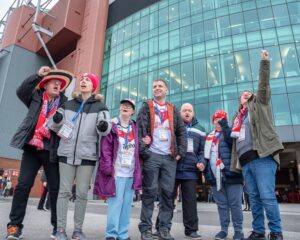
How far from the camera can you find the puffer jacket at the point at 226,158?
384 cm

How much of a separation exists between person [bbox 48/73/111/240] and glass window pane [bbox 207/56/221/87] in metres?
20.5

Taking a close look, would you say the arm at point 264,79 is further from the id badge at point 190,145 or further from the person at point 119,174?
the person at point 119,174

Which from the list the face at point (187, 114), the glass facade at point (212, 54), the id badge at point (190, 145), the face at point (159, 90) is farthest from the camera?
the glass facade at point (212, 54)

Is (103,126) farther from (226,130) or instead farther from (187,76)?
(187,76)

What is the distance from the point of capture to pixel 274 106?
1992 cm

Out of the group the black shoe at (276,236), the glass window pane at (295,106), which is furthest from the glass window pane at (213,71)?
the black shoe at (276,236)

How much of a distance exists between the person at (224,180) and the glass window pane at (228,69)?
62.1 ft

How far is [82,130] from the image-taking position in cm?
313

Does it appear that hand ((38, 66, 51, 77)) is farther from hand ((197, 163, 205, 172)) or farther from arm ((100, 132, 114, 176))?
hand ((197, 163, 205, 172))

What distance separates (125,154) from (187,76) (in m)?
21.6

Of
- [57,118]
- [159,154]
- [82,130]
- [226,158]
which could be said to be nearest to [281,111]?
[226,158]

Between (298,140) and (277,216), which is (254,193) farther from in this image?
(298,140)

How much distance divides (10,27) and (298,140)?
37322 mm

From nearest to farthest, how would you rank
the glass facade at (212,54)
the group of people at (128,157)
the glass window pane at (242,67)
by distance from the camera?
1. the group of people at (128,157)
2. the glass facade at (212,54)
3. the glass window pane at (242,67)
